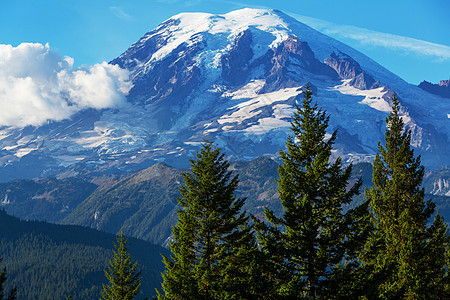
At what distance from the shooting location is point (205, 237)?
121ft

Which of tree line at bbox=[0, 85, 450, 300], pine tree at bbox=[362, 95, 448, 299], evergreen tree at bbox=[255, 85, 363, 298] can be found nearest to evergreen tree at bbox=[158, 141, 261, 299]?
tree line at bbox=[0, 85, 450, 300]

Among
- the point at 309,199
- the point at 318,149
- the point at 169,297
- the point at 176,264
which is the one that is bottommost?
the point at 169,297

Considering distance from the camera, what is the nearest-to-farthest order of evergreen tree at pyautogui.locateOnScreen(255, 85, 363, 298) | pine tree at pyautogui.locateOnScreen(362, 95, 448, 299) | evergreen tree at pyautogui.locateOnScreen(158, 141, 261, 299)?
evergreen tree at pyautogui.locateOnScreen(255, 85, 363, 298), evergreen tree at pyautogui.locateOnScreen(158, 141, 261, 299), pine tree at pyautogui.locateOnScreen(362, 95, 448, 299)

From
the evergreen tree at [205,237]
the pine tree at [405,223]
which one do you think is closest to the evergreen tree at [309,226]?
the evergreen tree at [205,237]

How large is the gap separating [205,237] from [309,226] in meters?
11.3

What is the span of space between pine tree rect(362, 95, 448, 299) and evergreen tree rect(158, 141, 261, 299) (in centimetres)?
992

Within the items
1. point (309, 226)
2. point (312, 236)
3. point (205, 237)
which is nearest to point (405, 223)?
point (312, 236)

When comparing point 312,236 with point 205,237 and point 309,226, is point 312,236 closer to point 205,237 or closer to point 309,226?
point 309,226

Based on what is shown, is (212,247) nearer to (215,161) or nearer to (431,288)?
(215,161)

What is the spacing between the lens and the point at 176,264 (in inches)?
1451

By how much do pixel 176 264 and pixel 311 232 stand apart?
42.6 feet

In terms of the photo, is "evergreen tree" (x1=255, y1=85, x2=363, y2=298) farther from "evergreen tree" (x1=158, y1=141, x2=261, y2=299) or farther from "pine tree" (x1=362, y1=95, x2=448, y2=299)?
"pine tree" (x1=362, y1=95, x2=448, y2=299)

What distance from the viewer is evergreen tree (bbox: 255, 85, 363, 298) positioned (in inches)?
1096

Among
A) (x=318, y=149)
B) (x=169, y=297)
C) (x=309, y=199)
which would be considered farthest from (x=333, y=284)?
(x=169, y=297)
